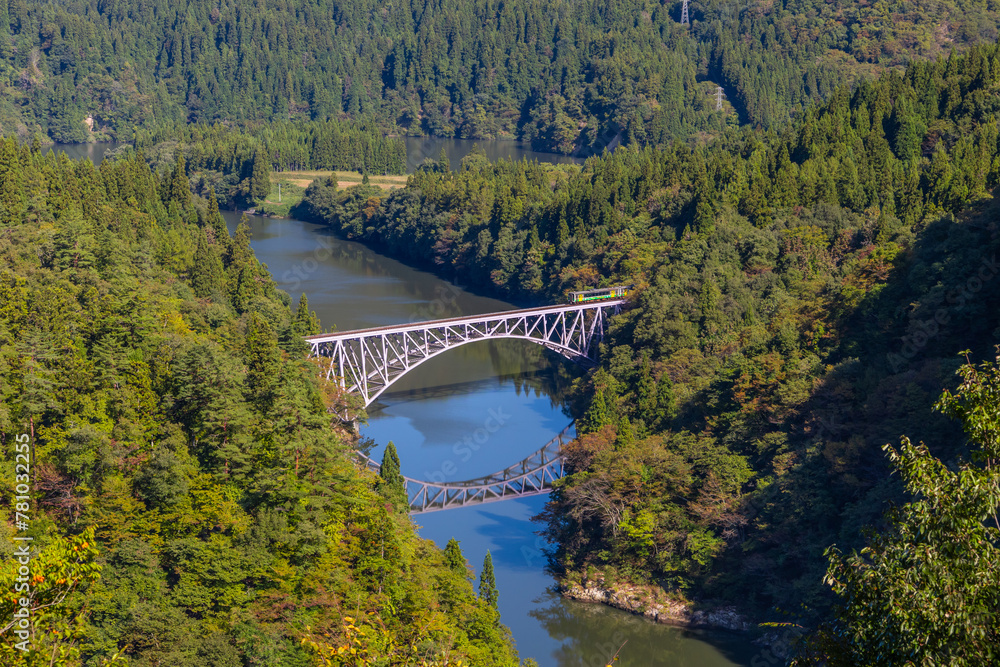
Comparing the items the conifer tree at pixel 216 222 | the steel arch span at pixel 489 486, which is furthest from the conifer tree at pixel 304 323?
the conifer tree at pixel 216 222

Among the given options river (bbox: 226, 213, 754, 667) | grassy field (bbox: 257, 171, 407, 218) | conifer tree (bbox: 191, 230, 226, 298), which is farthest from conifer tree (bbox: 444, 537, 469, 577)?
grassy field (bbox: 257, 171, 407, 218)

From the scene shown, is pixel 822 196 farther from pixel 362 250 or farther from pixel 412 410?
pixel 362 250

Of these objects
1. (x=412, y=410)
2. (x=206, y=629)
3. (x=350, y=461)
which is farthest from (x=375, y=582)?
(x=412, y=410)

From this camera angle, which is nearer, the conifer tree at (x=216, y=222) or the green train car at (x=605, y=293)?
the green train car at (x=605, y=293)

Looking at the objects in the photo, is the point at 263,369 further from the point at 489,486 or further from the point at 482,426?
the point at 482,426

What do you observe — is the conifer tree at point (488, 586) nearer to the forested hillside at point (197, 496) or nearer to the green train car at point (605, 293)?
the forested hillside at point (197, 496)

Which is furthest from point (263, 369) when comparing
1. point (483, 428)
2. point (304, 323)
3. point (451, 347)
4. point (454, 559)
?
point (483, 428)

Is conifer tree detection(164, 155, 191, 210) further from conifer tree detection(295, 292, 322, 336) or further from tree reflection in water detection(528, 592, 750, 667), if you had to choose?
tree reflection in water detection(528, 592, 750, 667)
